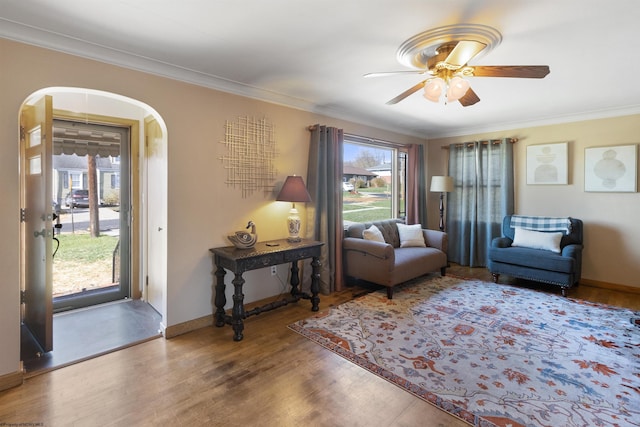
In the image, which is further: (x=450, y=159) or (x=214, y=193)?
(x=450, y=159)

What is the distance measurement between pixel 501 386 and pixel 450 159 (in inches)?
168

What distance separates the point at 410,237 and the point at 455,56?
117 inches

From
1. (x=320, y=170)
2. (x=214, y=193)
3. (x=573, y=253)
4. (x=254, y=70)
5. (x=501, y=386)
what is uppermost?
(x=254, y=70)

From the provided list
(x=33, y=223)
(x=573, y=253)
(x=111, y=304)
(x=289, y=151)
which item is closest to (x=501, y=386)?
(x=573, y=253)

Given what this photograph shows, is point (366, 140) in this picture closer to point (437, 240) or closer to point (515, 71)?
point (437, 240)

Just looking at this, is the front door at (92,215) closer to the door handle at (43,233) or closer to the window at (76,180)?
the window at (76,180)

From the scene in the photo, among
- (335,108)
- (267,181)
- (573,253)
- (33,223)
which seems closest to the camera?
(33,223)

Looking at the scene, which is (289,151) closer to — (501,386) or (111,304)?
(111,304)

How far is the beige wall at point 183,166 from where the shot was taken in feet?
6.89

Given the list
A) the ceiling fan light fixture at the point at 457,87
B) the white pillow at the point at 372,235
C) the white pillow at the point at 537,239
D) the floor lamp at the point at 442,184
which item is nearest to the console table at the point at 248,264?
the white pillow at the point at 372,235

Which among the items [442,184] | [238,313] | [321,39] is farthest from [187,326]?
[442,184]

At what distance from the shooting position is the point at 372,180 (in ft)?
17.1

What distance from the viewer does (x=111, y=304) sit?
11.8 ft

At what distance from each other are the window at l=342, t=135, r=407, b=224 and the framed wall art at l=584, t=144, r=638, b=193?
2578mm
